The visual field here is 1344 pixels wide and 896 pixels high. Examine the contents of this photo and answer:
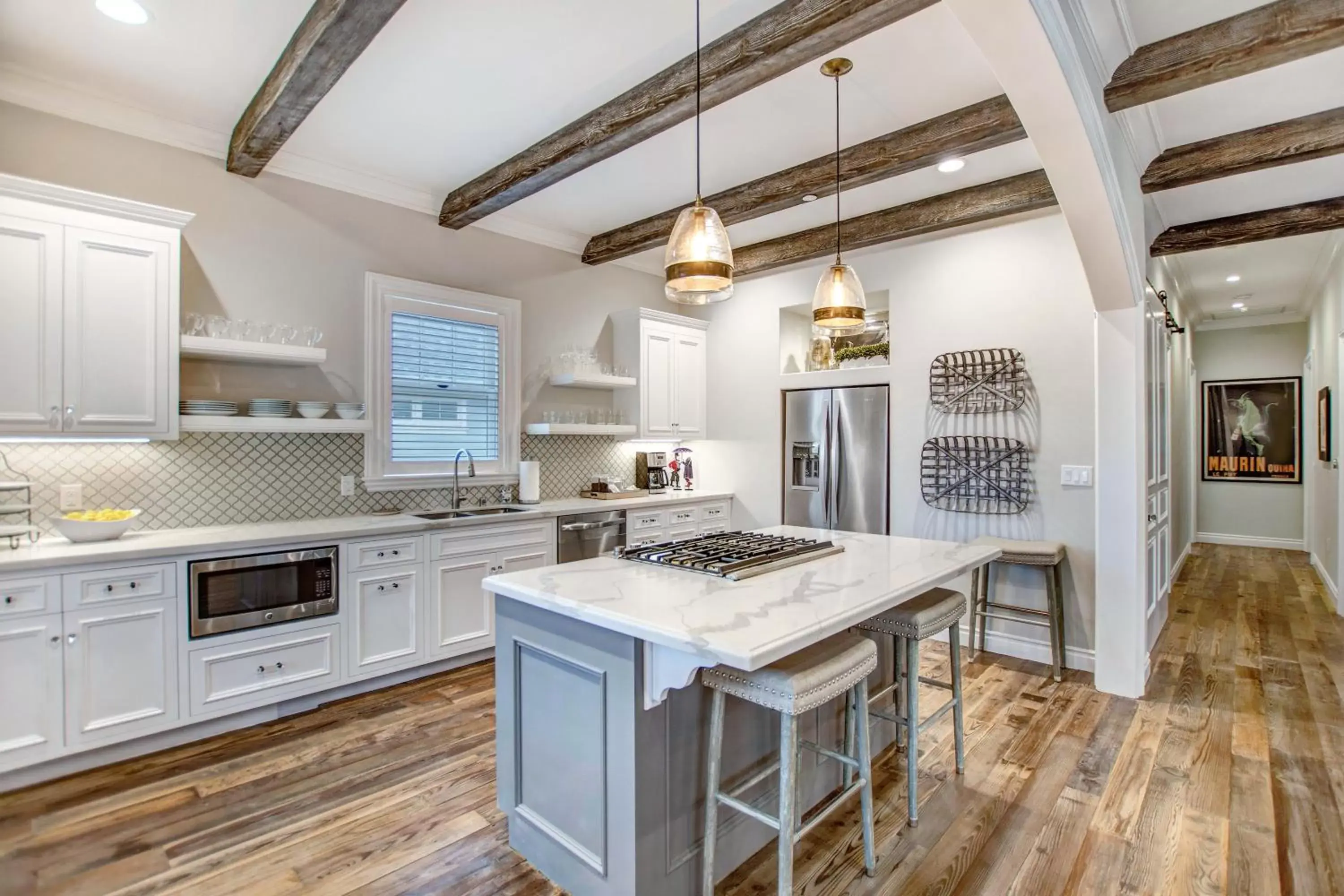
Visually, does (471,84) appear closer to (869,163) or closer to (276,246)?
(276,246)

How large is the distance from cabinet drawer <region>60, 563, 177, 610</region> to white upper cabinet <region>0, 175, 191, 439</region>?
632 millimetres

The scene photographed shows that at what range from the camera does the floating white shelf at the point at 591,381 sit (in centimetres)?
474

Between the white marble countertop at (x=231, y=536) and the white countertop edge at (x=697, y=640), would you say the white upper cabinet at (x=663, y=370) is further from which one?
the white countertop edge at (x=697, y=640)

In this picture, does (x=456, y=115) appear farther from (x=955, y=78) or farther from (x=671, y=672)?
(x=671, y=672)

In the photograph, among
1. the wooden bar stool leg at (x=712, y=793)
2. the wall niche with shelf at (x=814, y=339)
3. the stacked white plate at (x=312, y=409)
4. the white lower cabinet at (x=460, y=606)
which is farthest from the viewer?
the wall niche with shelf at (x=814, y=339)

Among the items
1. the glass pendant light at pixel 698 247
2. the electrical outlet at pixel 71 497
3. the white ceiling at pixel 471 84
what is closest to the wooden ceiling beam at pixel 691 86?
the white ceiling at pixel 471 84

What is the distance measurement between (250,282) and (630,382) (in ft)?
8.37

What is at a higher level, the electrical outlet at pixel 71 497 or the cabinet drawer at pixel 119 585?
the electrical outlet at pixel 71 497

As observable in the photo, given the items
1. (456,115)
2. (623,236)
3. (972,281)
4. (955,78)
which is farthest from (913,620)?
(623,236)

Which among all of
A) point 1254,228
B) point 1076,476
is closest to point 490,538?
point 1076,476

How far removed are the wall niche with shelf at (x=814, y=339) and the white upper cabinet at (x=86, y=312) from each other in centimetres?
380

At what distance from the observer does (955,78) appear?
2842mm

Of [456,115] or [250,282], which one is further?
[250,282]

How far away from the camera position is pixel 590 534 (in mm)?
4430
